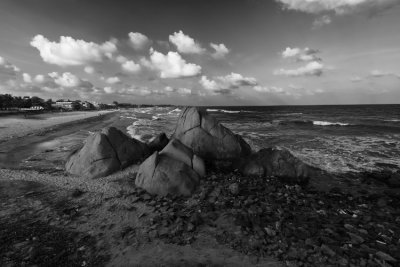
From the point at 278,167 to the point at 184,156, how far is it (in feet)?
16.7

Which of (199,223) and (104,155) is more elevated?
(104,155)

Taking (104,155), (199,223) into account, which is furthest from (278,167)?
(104,155)

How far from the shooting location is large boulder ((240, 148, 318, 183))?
12312mm

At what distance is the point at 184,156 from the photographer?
37.8ft

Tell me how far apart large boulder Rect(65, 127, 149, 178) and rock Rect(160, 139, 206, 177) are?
3.00 meters

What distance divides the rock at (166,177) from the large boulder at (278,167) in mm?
3339

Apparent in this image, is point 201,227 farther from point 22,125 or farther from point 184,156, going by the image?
point 22,125

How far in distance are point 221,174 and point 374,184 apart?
8.18 meters

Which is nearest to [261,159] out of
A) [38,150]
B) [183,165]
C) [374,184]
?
[183,165]

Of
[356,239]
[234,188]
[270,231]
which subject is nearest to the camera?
[356,239]

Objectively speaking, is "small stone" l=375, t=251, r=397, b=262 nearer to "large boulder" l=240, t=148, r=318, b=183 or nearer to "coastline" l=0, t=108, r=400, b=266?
"coastline" l=0, t=108, r=400, b=266

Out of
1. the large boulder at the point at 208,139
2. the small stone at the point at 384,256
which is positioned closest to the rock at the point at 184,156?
the large boulder at the point at 208,139

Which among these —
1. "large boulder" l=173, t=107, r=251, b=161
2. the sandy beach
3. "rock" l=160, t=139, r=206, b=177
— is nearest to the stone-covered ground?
"rock" l=160, t=139, r=206, b=177

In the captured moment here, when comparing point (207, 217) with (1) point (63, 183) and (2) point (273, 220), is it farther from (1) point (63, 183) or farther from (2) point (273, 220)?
(1) point (63, 183)
